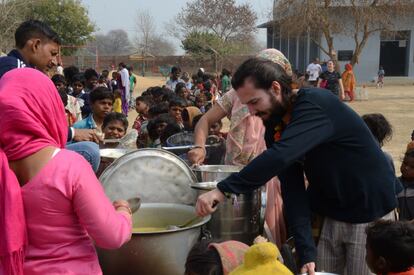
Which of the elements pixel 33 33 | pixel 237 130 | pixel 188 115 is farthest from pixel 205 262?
pixel 188 115

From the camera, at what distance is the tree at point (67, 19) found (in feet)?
122

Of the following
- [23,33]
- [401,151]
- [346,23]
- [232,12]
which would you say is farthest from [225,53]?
[23,33]

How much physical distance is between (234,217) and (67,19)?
38.2m

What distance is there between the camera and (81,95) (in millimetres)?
8102

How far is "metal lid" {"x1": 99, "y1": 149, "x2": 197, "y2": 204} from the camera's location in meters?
2.41

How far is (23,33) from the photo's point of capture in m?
3.10

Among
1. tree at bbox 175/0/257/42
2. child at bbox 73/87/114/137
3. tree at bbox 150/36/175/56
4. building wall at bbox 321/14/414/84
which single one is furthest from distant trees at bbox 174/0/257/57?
child at bbox 73/87/114/137

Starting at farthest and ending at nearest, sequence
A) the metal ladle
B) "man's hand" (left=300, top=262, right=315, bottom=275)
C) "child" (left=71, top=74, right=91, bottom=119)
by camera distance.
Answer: "child" (left=71, top=74, right=91, bottom=119)
the metal ladle
"man's hand" (left=300, top=262, right=315, bottom=275)

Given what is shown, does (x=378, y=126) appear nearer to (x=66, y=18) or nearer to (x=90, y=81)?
(x=90, y=81)

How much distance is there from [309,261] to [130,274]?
77cm

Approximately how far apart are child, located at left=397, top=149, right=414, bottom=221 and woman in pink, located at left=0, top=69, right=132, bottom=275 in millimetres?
2489

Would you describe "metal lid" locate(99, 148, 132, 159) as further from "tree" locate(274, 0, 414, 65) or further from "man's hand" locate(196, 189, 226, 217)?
"tree" locate(274, 0, 414, 65)

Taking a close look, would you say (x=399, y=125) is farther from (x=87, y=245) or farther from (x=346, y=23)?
(x=346, y=23)

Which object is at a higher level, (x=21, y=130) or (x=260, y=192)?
(x=21, y=130)
